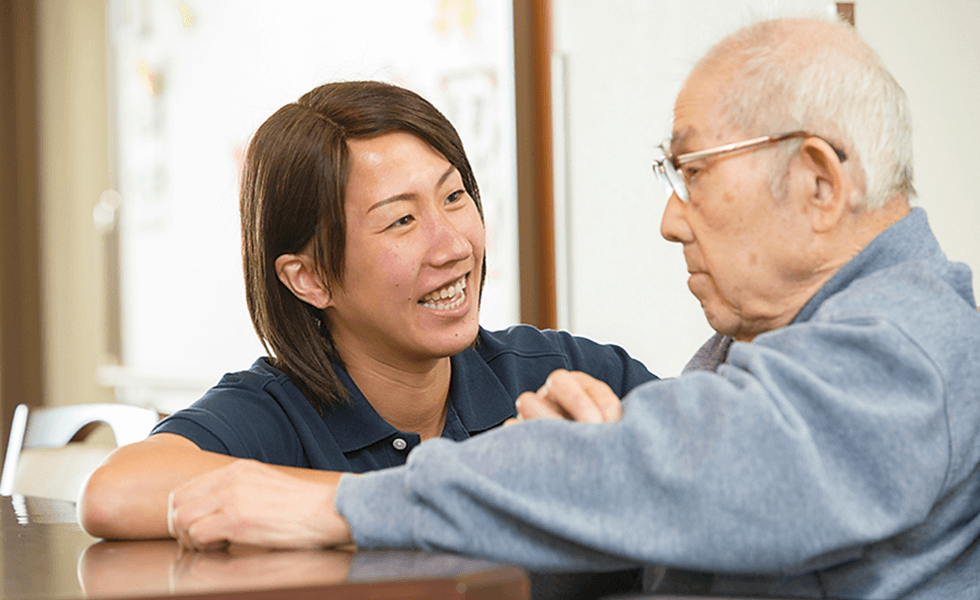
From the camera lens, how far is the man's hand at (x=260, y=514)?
0.86 m

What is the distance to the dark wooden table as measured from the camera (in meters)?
0.66

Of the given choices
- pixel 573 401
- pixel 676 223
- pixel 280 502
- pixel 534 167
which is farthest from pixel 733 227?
pixel 534 167

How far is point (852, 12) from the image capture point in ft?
7.70

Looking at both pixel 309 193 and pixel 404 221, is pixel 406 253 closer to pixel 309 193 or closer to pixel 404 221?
pixel 404 221

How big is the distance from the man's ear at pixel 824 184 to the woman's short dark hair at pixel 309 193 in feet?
2.42

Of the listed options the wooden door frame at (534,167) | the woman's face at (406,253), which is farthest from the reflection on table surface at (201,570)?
the wooden door frame at (534,167)

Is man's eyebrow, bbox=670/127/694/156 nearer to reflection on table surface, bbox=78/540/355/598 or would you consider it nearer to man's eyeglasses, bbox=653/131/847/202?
man's eyeglasses, bbox=653/131/847/202

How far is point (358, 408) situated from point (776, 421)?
83 centimetres

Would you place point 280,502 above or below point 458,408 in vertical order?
above

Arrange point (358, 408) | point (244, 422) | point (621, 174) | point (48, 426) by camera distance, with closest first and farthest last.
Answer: point (244, 422), point (358, 408), point (48, 426), point (621, 174)

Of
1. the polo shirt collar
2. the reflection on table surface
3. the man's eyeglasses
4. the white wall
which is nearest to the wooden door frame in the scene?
the white wall

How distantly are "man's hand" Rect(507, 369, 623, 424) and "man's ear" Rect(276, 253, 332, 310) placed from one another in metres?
0.69

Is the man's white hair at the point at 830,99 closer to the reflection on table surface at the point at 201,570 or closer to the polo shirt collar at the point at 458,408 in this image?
the reflection on table surface at the point at 201,570

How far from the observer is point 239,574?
748 millimetres
